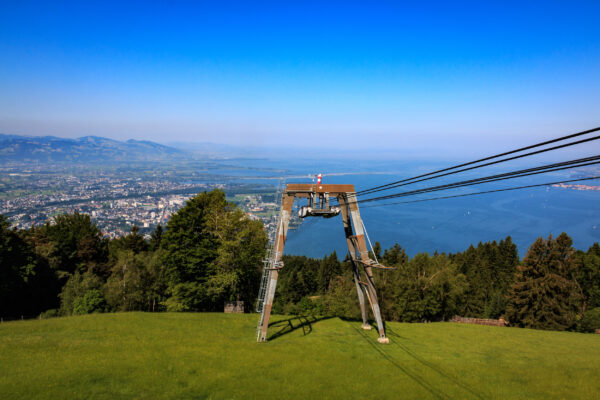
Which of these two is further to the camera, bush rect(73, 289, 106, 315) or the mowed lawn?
bush rect(73, 289, 106, 315)

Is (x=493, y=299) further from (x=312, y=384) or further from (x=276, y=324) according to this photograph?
(x=312, y=384)

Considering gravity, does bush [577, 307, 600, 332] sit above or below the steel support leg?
below

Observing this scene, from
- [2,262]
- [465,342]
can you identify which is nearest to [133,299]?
[2,262]

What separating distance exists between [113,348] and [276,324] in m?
8.43

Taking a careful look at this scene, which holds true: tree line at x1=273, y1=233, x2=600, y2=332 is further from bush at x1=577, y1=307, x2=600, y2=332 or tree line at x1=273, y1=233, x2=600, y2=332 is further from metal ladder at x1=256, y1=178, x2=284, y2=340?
metal ladder at x1=256, y1=178, x2=284, y2=340

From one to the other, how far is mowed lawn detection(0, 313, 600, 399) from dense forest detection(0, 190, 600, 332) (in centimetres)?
688

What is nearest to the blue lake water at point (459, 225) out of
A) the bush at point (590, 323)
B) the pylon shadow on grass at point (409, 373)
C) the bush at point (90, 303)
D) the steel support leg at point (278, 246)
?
the bush at point (590, 323)

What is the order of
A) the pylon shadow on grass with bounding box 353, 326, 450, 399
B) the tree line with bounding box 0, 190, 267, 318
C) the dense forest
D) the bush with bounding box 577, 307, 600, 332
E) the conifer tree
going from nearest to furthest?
the pylon shadow on grass with bounding box 353, 326, 450, 399
the tree line with bounding box 0, 190, 267, 318
the dense forest
the conifer tree
the bush with bounding box 577, 307, 600, 332

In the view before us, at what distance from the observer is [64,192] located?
127 m

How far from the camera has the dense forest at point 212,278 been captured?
24344 millimetres

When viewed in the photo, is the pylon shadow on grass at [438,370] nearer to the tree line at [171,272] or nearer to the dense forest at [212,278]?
the dense forest at [212,278]

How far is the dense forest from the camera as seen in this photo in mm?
24344

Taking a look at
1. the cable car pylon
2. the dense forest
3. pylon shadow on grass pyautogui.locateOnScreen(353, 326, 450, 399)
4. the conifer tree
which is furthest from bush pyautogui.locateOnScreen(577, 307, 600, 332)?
pylon shadow on grass pyautogui.locateOnScreen(353, 326, 450, 399)

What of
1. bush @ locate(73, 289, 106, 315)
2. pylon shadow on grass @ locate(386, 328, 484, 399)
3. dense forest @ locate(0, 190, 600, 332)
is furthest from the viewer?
bush @ locate(73, 289, 106, 315)
